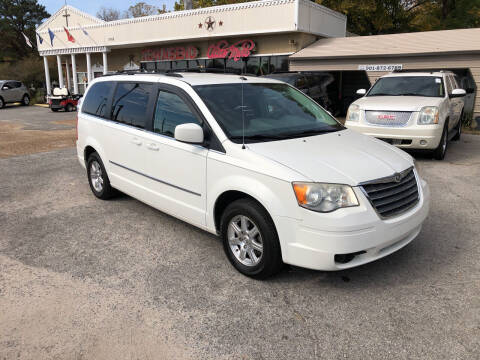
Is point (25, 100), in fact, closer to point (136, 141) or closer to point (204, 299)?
point (136, 141)

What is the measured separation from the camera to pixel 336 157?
3.60 metres

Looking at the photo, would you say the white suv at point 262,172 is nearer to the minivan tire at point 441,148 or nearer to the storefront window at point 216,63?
the minivan tire at point 441,148

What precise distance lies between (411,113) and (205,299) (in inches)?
245

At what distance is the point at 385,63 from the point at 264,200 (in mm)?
15157

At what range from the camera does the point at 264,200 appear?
3330 millimetres

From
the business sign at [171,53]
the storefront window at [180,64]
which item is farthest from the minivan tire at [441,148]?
the storefront window at [180,64]

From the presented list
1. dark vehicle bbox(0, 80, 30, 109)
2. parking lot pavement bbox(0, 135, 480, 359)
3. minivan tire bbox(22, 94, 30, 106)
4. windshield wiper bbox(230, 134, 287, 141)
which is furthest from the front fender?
minivan tire bbox(22, 94, 30, 106)

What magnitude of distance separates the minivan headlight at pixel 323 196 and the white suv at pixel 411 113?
5377 millimetres

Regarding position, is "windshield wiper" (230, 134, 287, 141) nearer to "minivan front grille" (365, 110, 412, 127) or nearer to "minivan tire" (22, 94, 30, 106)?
"minivan front grille" (365, 110, 412, 127)

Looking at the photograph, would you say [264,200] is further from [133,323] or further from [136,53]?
[136,53]

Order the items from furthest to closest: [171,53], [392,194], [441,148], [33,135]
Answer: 1. [171,53]
2. [33,135]
3. [441,148]
4. [392,194]

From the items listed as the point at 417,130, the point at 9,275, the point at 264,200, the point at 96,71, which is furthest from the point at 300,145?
the point at 96,71

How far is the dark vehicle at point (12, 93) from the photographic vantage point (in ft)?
83.7

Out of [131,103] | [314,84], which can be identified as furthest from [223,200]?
[314,84]
